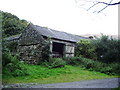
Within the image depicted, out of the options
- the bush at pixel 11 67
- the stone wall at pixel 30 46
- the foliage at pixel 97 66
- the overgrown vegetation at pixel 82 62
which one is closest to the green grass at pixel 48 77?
the overgrown vegetation at pixel 82 62

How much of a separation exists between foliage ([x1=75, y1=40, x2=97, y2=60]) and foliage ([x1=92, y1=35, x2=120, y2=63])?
0.47 metres

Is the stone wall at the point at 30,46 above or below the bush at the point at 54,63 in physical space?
above

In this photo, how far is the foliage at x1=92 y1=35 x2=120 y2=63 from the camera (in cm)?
1357

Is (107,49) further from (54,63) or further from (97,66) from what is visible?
(54,63)

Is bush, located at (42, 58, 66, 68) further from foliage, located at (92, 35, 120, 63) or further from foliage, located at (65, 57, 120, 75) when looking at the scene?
foliage, located at (92, 35, 120, 63)

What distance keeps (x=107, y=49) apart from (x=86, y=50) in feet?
8.01

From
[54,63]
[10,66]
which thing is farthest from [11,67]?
[54,63]

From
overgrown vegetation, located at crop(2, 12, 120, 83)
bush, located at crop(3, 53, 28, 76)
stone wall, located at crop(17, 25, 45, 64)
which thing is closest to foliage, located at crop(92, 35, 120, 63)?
overgrown vegetation, located at crop(2, 12, 120, 83)

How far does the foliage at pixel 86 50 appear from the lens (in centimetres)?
1537

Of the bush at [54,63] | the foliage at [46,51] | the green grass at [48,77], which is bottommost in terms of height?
the green grass at [48,77]

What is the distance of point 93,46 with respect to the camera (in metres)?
15.4

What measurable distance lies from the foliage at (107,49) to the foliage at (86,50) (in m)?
0.47

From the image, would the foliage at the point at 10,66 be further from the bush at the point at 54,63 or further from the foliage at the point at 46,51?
the foliage at the point at 46,51

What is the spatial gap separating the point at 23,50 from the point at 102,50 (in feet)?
27.1
